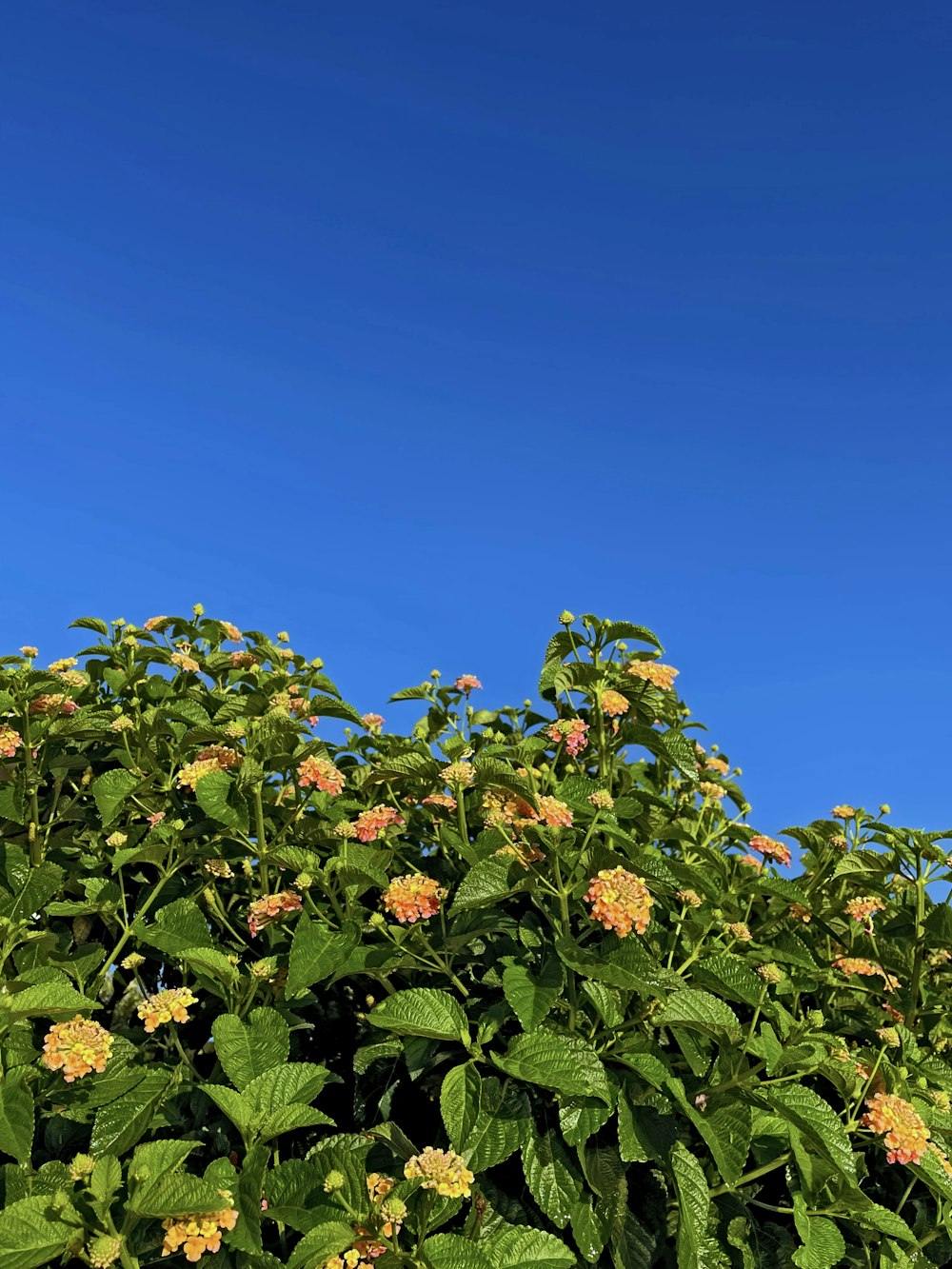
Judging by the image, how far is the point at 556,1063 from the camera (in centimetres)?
203

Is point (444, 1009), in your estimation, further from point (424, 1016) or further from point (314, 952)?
point (314, 952)

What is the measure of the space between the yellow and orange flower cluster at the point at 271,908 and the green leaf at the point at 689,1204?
105 centimetres

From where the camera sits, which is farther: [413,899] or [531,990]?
[413,899]

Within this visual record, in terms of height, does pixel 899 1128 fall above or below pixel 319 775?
below

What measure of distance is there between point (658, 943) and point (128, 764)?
1.67m

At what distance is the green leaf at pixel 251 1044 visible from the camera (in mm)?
2096

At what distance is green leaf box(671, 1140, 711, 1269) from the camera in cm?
215

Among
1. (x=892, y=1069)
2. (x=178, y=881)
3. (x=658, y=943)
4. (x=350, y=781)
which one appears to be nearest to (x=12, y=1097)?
(x=178, y=881)

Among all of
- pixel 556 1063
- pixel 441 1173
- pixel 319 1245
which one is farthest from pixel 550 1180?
pixel 319 1245

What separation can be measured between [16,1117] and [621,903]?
135 centimetres

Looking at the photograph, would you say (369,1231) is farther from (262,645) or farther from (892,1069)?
(262,645)

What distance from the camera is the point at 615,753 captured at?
9.70 ft

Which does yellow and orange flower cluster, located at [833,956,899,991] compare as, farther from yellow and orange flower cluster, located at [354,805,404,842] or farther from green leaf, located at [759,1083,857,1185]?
yellow and orange flower cluster, located at [354,805,404,842]

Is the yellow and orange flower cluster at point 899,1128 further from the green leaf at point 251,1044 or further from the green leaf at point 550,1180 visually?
the green leaf at point 251,1044
